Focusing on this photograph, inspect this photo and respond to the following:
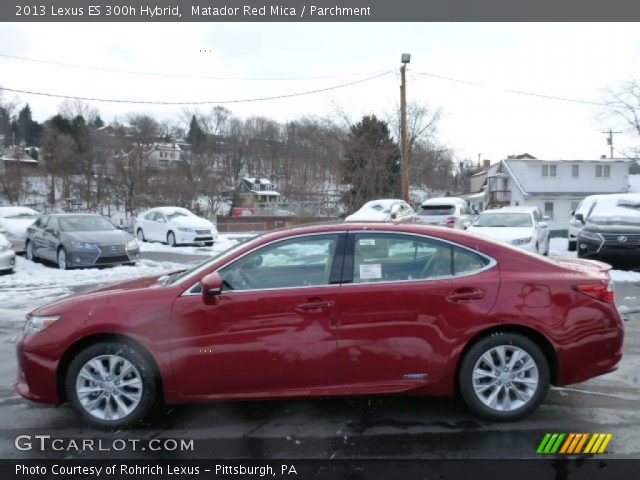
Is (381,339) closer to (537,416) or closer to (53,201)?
(537,416)

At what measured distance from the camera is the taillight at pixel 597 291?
13.5ft

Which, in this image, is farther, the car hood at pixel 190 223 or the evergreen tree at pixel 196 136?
the evergreen tree at pixel 196 136

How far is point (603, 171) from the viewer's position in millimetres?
39750

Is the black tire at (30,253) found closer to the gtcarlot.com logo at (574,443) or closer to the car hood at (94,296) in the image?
the car hood at (94,296)

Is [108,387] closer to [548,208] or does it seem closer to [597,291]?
[597,291]

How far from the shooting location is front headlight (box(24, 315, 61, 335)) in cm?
409

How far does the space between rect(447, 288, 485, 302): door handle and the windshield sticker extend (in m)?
0.56

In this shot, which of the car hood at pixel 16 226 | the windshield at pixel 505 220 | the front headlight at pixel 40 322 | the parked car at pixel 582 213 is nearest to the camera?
the front headlight at pixel 40 322

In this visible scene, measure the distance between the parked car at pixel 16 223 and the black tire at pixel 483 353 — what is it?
15821 millimetres

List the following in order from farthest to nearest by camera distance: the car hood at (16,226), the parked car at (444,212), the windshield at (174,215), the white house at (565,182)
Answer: the white house at (565,182) < the windshield at (174,215) < the parked car at (444,212) < the car hood at (16,226)

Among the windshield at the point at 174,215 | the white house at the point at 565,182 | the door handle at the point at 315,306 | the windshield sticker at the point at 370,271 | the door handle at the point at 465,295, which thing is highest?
the white house at the point at 565,182

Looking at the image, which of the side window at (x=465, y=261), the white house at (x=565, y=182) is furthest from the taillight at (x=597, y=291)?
the white house at (x=565, y=182)

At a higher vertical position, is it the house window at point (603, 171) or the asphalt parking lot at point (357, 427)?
the house window at point (603, 171)

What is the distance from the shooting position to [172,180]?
50688mm
